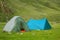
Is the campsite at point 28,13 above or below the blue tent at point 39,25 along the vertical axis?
above

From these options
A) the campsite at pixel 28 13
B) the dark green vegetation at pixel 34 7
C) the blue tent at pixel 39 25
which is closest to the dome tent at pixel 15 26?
the campsite at pixel 28 13

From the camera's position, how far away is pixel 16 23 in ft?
92.3

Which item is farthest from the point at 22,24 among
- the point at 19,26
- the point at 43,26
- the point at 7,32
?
the point at 43,26

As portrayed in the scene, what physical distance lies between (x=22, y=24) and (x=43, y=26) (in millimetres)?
4788

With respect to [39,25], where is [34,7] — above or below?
above

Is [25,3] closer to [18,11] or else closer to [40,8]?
[40,8]


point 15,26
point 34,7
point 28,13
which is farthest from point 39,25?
point 34,7

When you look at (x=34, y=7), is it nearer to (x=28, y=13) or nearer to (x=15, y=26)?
(x=28, y=13)

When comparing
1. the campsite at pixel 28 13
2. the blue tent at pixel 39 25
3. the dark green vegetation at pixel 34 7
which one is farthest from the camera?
the dark green vegetation at pixel 34 7

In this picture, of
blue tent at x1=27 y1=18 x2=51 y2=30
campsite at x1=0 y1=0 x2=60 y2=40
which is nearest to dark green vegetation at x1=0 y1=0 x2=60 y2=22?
campsite at x1=0 y1=0 x2=60 y2=40

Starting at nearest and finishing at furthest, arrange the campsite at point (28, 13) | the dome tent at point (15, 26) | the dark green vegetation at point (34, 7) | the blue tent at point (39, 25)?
1. the dome tent at point (15, 26)
2. the campsite at point (28, 13)
3. the blue tent at point (39, 25)
4. the dark green vegetation at point (34, 7)

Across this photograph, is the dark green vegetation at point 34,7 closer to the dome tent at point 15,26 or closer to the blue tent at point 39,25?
the blue tent at point 39,25

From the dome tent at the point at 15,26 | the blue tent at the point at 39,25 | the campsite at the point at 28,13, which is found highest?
the campsite at the point at 28,13

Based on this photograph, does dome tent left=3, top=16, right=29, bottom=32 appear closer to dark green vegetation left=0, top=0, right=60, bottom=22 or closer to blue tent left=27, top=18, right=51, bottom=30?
blue tent left=27, top=18, right=51, bottom=30
